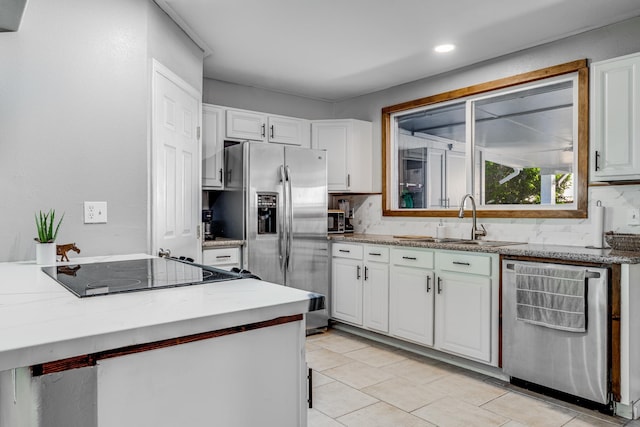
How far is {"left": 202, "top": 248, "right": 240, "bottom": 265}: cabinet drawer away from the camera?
3.55 meters

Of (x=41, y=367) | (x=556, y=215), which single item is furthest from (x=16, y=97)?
(x=556, y=215)

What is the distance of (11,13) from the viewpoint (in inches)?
68.5

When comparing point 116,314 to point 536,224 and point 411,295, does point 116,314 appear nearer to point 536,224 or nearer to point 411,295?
point 411,295

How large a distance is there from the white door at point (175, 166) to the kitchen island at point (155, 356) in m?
1.35

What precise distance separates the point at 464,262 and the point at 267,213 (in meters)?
1.78

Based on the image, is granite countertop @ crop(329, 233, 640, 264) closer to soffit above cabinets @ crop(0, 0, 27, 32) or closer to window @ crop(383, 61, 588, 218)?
window @ crop(383, 61, 588, 218)

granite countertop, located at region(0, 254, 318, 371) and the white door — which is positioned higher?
the white door

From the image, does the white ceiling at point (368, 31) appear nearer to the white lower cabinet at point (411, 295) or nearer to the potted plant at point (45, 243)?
the potted plant at point (45, 243)

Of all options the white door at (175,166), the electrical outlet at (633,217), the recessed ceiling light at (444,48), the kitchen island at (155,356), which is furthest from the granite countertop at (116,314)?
the recessed ceiling light at (444,48)

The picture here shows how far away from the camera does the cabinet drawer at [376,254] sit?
12.4 feet

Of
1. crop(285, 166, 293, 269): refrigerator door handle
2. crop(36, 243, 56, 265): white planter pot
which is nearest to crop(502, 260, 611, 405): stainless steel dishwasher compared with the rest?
crop(285, 166, 293, 269): refrigerator door handle

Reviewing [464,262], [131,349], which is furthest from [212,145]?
[131,349]

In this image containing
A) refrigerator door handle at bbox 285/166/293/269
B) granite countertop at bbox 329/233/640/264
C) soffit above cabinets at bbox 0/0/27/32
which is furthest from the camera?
refrigerator door handle at bbox 285/166/293/269

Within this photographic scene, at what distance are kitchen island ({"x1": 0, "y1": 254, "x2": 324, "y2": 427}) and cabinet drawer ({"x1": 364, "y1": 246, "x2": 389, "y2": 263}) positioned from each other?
252 centimetres
